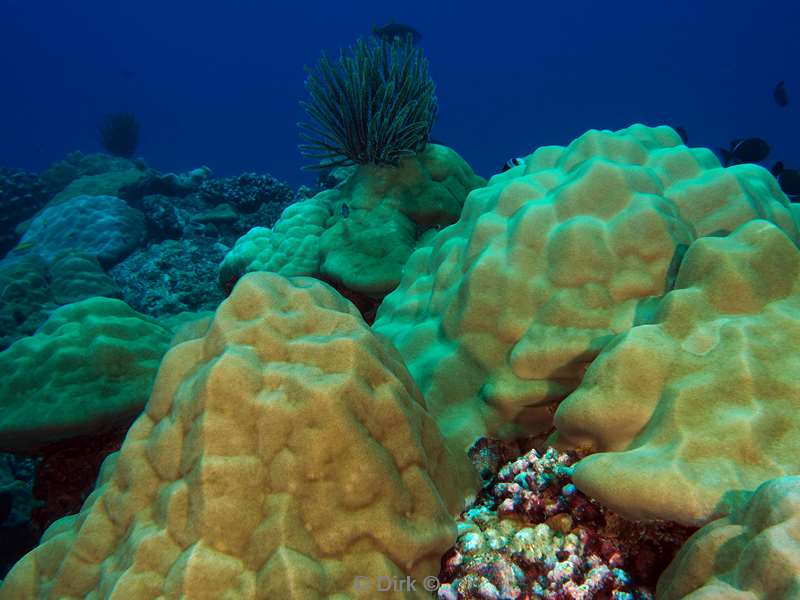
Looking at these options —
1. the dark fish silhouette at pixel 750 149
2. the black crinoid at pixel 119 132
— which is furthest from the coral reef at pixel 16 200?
the dark fish silhouette at pixel 750 149

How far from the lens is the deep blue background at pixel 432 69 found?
89688 mm

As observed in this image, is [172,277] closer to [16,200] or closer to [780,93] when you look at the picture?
[16,200]

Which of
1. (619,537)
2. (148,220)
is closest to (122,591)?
(619,537)

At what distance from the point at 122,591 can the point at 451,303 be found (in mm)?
2278

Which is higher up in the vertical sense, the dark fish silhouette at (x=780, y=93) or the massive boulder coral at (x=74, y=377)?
the dark fish silhouette at (x=780, y=93)

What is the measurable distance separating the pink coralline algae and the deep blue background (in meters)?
78.7

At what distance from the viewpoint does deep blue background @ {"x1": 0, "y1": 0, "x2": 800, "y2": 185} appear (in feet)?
294

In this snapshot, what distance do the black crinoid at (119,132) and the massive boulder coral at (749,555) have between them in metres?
26.2

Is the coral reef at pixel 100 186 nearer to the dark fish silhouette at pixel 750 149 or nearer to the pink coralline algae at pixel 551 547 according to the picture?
the dark fish silhouette at pixel 750 149

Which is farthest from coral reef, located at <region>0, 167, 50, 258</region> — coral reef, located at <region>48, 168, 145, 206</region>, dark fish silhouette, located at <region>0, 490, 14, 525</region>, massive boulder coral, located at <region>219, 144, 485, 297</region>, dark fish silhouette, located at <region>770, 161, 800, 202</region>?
dark fish silhouette, located at <region>770, 161, 800, 202</region>

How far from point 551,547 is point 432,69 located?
12028cm

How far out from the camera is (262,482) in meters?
1.97

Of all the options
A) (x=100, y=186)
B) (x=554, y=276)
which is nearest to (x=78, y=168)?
(x=100, y=186)

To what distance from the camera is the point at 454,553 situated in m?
2.20
